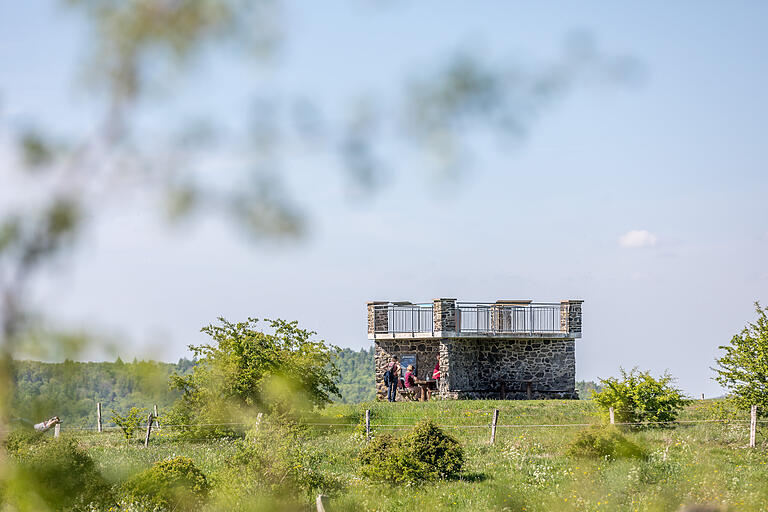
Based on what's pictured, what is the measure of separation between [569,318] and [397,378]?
793cm

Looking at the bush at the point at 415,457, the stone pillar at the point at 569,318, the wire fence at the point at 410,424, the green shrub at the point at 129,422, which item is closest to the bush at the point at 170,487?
the bush at the point at 415,457

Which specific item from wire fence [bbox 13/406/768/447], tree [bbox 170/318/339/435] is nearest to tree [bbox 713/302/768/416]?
wire fence [bbox 13/406/768/447]

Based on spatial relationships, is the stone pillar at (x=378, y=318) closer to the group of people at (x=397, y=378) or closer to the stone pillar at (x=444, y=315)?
the group of people at (x=397, y=378)

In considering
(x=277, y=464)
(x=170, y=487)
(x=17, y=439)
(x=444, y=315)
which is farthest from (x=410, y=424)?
(x=17, y=439)

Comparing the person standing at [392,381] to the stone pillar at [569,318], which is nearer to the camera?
the person standing at [392,381]

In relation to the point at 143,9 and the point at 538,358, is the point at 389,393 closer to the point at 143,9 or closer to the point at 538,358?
the point at 538,358

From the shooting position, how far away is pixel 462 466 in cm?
1502

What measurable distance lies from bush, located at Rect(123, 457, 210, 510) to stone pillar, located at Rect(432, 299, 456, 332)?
803 inches

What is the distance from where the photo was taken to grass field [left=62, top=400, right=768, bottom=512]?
11.2 m

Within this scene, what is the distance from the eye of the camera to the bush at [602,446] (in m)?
15.4

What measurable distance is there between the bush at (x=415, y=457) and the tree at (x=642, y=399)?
7.43 m

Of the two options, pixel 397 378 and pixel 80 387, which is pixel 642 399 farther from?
pixel 80 387

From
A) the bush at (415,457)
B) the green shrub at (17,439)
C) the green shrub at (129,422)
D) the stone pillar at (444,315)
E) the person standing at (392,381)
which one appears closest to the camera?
the green shrub at (17,439)

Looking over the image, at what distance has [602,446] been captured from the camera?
1553 centimetres
